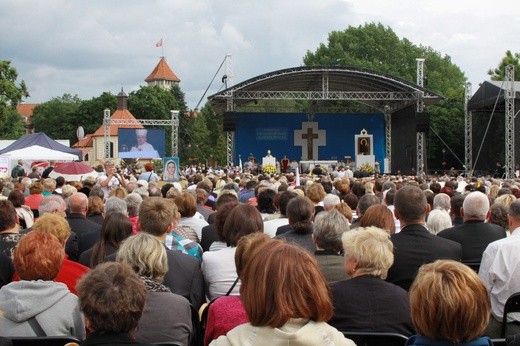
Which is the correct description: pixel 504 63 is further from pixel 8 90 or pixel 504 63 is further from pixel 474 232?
pixel 474 232

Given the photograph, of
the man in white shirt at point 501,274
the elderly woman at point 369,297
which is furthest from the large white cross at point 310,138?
the elderly woman at point 369,297

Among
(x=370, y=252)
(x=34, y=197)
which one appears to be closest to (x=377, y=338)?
(x=370, y=252)

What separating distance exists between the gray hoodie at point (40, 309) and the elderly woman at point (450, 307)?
1890 millimetres

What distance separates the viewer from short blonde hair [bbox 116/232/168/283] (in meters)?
4.11

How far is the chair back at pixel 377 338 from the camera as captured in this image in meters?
3.40

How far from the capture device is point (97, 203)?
8109mm

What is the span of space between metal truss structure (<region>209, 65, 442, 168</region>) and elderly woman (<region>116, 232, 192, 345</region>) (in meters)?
25.4

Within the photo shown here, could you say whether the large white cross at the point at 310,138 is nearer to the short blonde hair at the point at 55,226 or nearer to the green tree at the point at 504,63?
the green tree at the point at 504,63

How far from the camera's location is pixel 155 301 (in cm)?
386

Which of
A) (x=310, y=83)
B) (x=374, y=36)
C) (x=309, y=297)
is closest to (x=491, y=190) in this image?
(x=309, y=297)

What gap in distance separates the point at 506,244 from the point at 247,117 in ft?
106

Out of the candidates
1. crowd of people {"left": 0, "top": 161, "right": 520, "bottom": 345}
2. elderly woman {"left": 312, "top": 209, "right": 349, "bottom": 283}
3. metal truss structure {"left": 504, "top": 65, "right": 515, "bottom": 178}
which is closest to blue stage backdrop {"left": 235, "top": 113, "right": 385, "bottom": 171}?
metal truss structure {"left": 504, "top": 65, "right": 515, "bottom": 178}

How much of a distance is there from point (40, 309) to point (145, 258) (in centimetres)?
66

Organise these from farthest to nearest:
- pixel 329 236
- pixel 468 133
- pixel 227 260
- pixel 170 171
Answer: pixel 468 133 < pixel 170 171 < pixel 227 260 < pixel 329 236
